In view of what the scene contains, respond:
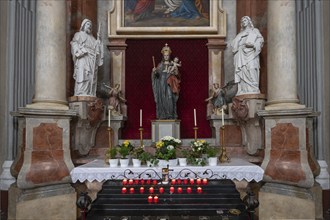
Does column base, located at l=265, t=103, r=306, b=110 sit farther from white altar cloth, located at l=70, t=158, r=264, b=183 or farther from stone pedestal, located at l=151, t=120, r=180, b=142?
stone pedestal, located at l=151, t=120, r=180, b=142

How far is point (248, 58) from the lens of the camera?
655 cm

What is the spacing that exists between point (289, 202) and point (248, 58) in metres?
2.71

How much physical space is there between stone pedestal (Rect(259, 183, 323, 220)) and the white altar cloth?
0.44 meters

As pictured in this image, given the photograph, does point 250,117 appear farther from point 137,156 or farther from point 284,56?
point 137,156

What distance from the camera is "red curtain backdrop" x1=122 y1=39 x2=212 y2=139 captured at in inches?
300

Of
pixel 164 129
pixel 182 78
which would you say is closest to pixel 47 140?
pixel 164 129

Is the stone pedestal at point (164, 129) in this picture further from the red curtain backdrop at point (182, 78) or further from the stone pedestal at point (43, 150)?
the stone pedestal at point (43, 150)

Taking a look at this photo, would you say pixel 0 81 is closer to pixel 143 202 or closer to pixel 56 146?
pixel 56 146

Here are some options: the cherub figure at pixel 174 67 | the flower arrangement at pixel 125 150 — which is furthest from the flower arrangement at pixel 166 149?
the cherub figure at pixel 174 67

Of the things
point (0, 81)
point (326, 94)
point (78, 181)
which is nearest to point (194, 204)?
point (78, 181)

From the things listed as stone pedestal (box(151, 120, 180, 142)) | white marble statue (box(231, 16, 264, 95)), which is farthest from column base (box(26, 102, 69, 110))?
white marble statue (box(231, 16, 264, 95))

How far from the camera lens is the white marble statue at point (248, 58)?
6488 millimetres

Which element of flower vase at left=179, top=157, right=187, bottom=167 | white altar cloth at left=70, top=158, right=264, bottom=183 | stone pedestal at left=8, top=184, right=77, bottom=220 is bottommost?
stone pedestal at left=8, top=184, right=77, bottom=220

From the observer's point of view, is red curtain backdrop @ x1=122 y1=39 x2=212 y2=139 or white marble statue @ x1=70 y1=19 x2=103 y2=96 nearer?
white marble statue @ x1=70 y1=19 x2=103 y2=96
